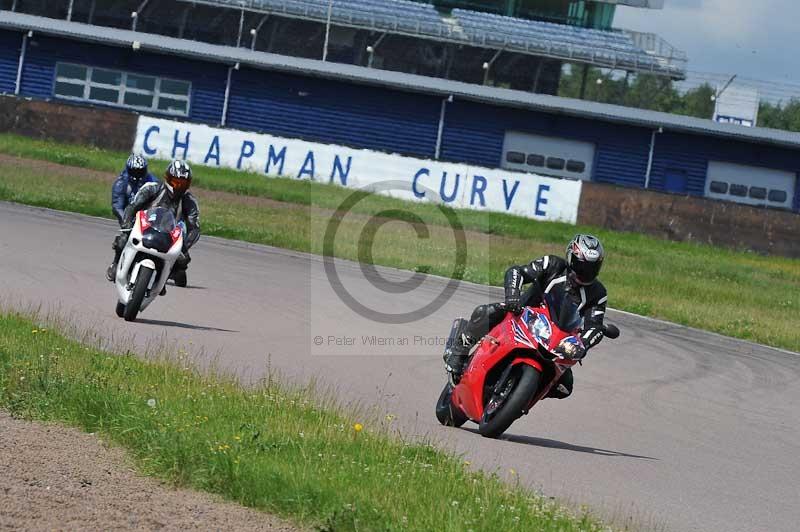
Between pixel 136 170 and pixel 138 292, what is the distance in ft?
8.14

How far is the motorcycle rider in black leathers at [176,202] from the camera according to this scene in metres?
13.8

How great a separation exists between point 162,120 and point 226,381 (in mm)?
25577

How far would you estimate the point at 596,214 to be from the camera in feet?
106

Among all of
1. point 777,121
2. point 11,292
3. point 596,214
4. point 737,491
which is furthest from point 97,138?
point 777,121

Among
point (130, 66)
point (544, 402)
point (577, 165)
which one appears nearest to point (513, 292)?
point (544, 402)

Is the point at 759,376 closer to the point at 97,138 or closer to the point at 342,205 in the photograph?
the point at 342,205

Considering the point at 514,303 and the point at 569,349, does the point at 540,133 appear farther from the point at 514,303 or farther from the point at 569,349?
the point at 569,349

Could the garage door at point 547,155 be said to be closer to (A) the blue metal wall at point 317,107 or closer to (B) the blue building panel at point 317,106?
(A) the blue metal wall at point 317,107

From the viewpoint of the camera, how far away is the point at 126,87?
4628 centimetres

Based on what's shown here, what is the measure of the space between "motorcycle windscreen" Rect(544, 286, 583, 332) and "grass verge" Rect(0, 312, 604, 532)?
149 cm

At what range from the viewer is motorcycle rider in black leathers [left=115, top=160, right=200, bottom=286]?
13.8 meters

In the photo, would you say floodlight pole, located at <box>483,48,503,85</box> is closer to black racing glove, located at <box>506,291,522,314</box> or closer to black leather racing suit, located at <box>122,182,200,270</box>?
black leather racing suit, located at <box>122,182,200,270</box>

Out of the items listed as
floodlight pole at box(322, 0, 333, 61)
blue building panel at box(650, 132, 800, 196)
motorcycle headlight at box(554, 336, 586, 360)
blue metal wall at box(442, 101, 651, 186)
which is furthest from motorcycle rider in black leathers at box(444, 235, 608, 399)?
floodlight pole at box(322, 0, 333, 61)

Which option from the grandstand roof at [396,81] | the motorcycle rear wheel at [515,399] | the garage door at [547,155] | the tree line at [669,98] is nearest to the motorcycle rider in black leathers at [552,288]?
the motorcycle rear wheel at [515,399]
